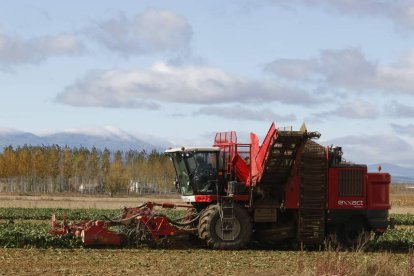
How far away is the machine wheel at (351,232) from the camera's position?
23750mm

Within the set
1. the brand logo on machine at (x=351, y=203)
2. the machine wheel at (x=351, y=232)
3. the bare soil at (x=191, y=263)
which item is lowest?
the bare soil at (x=191, y=263)

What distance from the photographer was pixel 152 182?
156500 millimetres

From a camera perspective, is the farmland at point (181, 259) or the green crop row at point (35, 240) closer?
the farmland at point (181, 259)

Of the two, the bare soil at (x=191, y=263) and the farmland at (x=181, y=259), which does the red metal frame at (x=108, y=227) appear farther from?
the bare soil at (x=191, y=263)

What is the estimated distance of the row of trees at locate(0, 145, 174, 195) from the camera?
136 metres

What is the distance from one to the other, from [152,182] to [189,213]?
435ft

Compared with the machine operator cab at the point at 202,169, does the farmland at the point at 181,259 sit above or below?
below

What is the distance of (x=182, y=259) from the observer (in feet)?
64.3

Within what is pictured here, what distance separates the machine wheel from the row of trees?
105 metres

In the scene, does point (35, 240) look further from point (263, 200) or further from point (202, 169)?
point (263, 200)

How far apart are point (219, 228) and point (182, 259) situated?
126 inches

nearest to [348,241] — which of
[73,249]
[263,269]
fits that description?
[263,269]

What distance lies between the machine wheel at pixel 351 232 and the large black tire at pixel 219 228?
3240mm

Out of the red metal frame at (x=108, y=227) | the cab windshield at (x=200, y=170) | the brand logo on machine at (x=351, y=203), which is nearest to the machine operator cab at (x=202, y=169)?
the cab windshield at (x=200, y=170)
